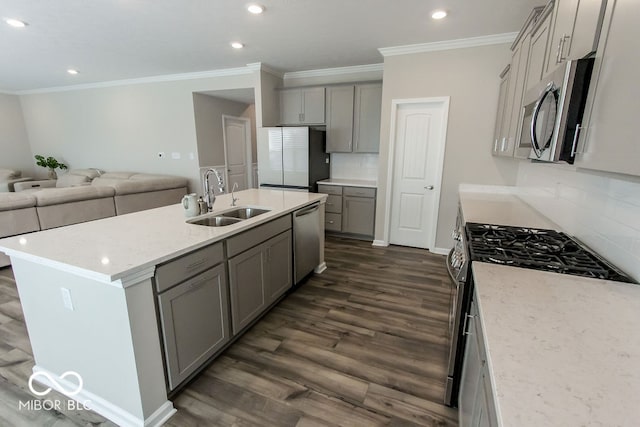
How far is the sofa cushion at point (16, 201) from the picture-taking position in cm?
331

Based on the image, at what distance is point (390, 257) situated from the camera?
3.95m

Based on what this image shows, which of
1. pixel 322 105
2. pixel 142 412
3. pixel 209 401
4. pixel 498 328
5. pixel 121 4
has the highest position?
pixel 121 4

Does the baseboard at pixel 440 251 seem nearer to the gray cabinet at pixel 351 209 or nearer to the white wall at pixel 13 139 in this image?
the gray cabinet at pixel 351 209

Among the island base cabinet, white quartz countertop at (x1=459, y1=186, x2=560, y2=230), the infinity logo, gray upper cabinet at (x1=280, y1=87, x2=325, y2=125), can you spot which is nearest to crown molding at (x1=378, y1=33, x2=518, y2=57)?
gray upper cabinet at (x1=280, y1=87, x2=325, y2=125)

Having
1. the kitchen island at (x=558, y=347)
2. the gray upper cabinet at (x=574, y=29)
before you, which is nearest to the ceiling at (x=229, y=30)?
the gray upper cabinet at (x=574, y=29)

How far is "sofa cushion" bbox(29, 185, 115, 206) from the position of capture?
141 inches

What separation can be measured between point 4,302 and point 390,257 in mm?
4139

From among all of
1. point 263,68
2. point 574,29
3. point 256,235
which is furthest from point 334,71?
point 574,29

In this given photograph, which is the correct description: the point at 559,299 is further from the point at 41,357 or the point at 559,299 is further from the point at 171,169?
the point at 171,169

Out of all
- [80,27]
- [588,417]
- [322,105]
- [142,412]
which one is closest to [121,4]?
[80,27]

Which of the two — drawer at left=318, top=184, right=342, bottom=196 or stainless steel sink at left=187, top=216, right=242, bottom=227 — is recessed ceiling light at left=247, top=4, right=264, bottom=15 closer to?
stainless steel sink at left=187, top=216, right=242, bottom=227

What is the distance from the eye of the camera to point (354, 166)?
503cm

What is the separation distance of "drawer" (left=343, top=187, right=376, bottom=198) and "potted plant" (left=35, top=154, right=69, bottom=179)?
23.8ft

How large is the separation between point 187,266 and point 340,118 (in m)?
3.64
